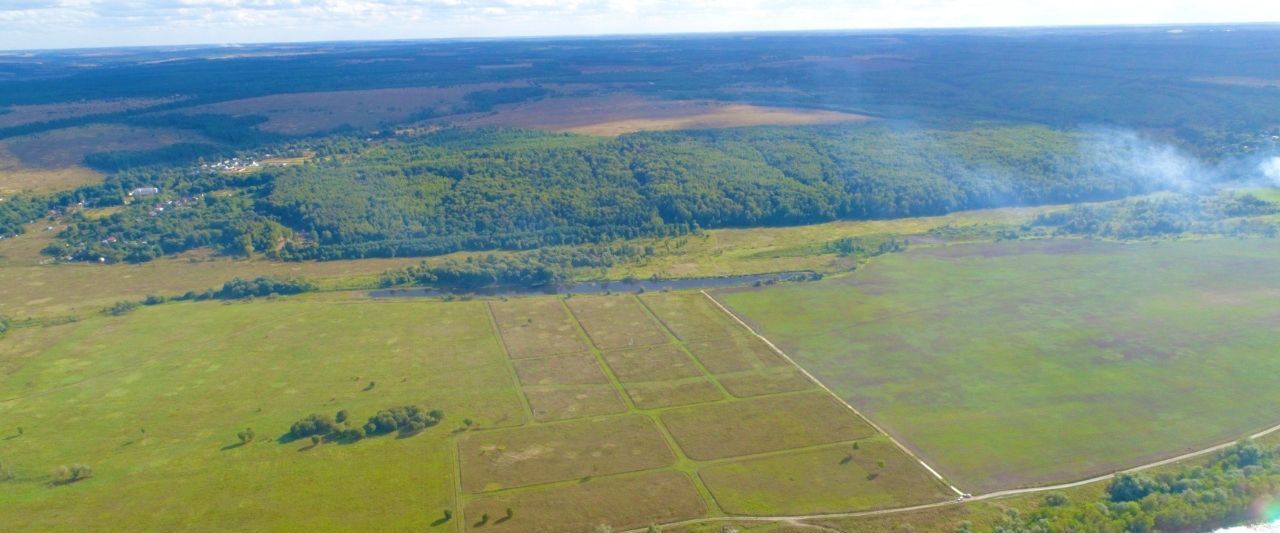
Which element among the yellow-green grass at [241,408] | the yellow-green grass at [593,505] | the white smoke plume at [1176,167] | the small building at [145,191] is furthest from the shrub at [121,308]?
the white smoke plume at [1176,167]

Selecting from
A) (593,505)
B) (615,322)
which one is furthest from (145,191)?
(593,505)

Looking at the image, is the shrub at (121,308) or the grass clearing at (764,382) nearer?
the grass clearing at (764,382)

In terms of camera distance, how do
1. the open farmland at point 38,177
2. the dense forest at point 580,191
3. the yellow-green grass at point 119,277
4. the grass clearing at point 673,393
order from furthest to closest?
1. the open farmland at point 38,177
2. the dense forest at point 580,191
3. the yellow-green grass at point 119,277
4. the grass clearing at point 673,393

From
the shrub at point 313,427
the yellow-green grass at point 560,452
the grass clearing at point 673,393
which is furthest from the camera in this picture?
the grass clearing at point 673,393

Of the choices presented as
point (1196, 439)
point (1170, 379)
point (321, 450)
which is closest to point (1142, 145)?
point (1170, 379)

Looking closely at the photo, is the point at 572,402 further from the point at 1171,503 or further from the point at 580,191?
the point at 580,191

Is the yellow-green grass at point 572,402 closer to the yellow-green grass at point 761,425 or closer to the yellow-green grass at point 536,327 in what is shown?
the yellow-green grass at point 761,425
